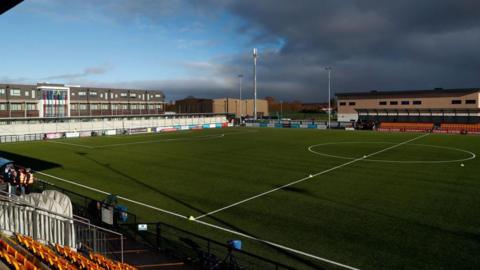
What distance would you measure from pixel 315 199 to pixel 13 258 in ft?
50.0

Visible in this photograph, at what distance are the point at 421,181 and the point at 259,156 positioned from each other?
55.1 ft

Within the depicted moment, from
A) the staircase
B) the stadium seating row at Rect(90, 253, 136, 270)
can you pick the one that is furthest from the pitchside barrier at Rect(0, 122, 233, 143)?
the stadium seating row at Rect(90, 253, 136, 270)

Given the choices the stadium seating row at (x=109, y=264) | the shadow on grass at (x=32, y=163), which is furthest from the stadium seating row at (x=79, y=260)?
the shadow on grass at (x=32, y=163)

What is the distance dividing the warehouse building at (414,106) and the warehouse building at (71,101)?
62395 millimetres

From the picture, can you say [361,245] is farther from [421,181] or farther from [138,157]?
[138,157]

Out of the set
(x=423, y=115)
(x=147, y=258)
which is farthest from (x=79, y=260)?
(x=423, y=115)

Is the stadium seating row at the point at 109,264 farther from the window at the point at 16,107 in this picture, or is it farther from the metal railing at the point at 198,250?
the window at the point at 16,107

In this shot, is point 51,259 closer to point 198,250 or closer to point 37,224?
point 37,224

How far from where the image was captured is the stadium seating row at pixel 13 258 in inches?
315

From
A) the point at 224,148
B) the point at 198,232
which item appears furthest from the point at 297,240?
the point at 224,148

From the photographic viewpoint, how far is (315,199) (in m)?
19.9

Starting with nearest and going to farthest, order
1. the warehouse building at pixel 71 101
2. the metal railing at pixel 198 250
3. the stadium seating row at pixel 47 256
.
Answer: the stadium seating row at pixel 47 256 → the metal railing at pixel 198 250 → the warehouse building at pixel 71 101

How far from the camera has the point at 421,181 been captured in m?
24.1

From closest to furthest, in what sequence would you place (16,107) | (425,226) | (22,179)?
(425,226) → (22,179) → (16,107)
